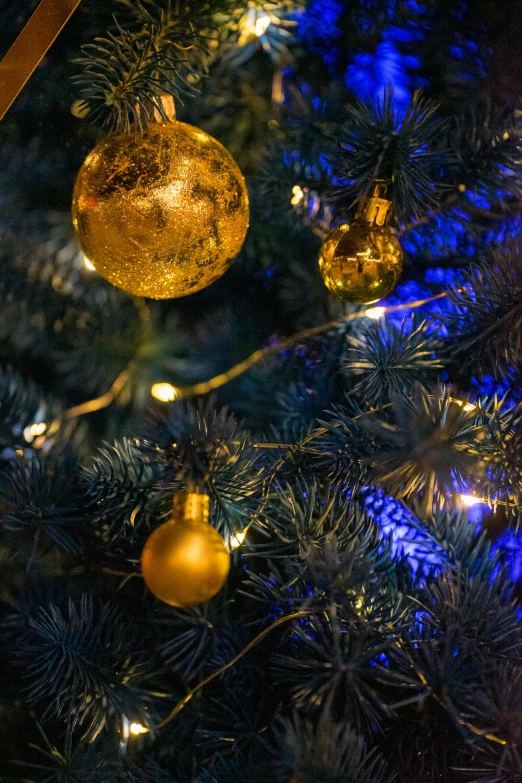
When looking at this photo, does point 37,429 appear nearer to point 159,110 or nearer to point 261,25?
point 159,110

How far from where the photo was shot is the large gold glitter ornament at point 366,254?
0.40 m

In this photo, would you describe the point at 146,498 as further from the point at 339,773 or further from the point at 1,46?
the point at 1,46

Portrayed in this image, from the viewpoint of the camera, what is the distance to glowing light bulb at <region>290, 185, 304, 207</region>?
53cm

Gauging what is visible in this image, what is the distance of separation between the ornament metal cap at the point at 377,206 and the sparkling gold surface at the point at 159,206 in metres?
0.09

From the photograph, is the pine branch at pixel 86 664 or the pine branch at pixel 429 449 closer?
the pine branch at pixel 429 449

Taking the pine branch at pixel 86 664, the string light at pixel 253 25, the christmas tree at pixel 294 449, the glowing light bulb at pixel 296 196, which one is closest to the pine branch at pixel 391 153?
the christmas tree at pixel 294 449

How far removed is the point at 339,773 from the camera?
0.29 metres

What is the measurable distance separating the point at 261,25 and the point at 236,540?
486 mm

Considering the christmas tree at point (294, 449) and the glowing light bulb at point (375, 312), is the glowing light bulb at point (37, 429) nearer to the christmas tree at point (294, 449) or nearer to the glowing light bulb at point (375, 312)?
the christmas tree at point (294, 449)

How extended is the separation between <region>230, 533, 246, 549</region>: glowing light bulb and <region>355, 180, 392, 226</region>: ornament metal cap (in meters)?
0.24

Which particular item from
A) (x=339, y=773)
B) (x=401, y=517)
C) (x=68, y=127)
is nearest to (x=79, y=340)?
(x=68, y=127)

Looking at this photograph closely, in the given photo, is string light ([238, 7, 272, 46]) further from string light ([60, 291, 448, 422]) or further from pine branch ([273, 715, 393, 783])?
pine branch ([273, 715, 393, 783])

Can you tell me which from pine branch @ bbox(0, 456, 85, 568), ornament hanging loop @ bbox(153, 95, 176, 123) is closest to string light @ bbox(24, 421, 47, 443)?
pine branch @ bbox(0, 456, 85, 568)

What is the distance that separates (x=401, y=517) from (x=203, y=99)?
449 mm
